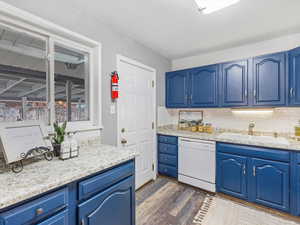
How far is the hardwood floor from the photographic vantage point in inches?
66.4

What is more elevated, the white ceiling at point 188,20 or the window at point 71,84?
A: the white ceiling at point 188,20

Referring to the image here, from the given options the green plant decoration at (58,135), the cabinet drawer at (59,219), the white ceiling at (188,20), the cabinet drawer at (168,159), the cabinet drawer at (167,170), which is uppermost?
the white ceiling at (188,20)

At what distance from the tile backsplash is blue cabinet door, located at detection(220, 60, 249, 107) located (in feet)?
1.25

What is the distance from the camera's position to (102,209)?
3.43 ft

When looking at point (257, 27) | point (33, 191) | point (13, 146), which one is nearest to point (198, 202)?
point (33, 191)

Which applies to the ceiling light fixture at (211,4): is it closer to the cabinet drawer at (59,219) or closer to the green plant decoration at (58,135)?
the green plant decoration at (58,135)

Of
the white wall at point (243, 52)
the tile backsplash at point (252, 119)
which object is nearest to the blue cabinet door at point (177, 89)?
the tile backsplash at point (252, 119)

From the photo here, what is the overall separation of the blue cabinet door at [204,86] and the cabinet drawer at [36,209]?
7.56ft

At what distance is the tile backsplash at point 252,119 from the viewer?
2113mm

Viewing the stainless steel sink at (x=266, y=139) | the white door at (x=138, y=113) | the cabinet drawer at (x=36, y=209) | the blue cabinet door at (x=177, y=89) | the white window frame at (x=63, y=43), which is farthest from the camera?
the blue cabinet door at (x=177, y=89)

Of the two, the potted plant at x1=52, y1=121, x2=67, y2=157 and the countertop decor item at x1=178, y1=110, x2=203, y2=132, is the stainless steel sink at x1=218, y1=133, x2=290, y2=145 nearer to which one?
the countertop decor item at x1=178, y1=110, x2=203, y2=132

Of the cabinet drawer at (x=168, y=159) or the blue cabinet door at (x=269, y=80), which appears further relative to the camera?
the cabinet drawer at (x=168, y=159)

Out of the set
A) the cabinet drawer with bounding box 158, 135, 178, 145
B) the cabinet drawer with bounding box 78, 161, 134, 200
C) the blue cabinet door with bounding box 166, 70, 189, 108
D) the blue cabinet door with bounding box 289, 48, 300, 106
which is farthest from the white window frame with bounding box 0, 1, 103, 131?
the blue cabinet door with bounding box 289, 48, 300, 106

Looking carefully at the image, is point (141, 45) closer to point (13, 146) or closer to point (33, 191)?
point (13, 146)
